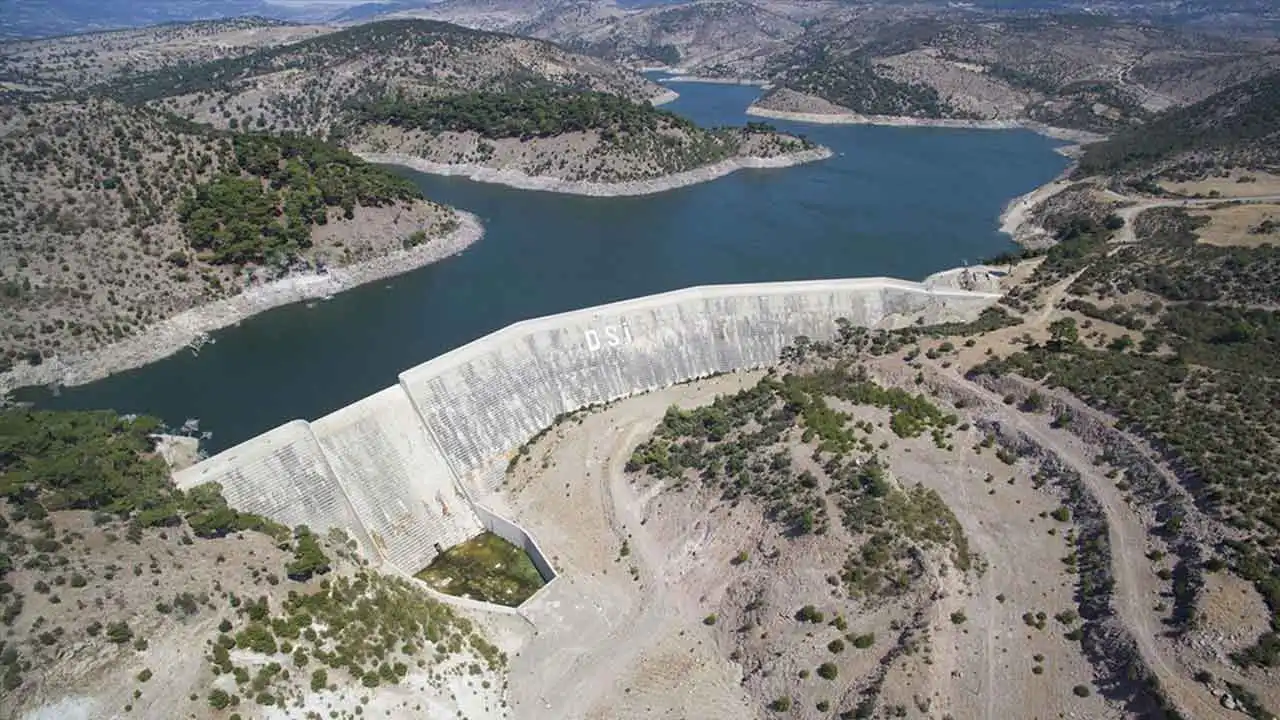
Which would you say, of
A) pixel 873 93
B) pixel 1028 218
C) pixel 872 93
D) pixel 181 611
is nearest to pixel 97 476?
pixel 181 611

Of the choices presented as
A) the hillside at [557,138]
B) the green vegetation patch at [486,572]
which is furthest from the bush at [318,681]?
the hillside at [557,138]

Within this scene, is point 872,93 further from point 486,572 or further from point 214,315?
point 486,572

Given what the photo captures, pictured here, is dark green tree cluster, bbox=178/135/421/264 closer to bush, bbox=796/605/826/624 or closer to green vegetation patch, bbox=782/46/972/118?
bush, bbox=796/605/826/624

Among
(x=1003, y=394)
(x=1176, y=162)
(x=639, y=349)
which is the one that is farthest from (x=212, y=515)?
(x=1176, y=162)

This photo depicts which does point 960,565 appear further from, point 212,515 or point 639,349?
point 212,515

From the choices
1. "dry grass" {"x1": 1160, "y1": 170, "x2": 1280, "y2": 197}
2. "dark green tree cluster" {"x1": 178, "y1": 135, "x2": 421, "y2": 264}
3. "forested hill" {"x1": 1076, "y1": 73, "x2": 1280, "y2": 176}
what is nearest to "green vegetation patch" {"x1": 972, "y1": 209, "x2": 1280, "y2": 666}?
"dry grass" {"x1": 1160, "y1": 170, "x2": 1280, "y2": 197}

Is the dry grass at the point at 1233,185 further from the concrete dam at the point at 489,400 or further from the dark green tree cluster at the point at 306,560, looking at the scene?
the dark green tree cluster at the point at 306,560
